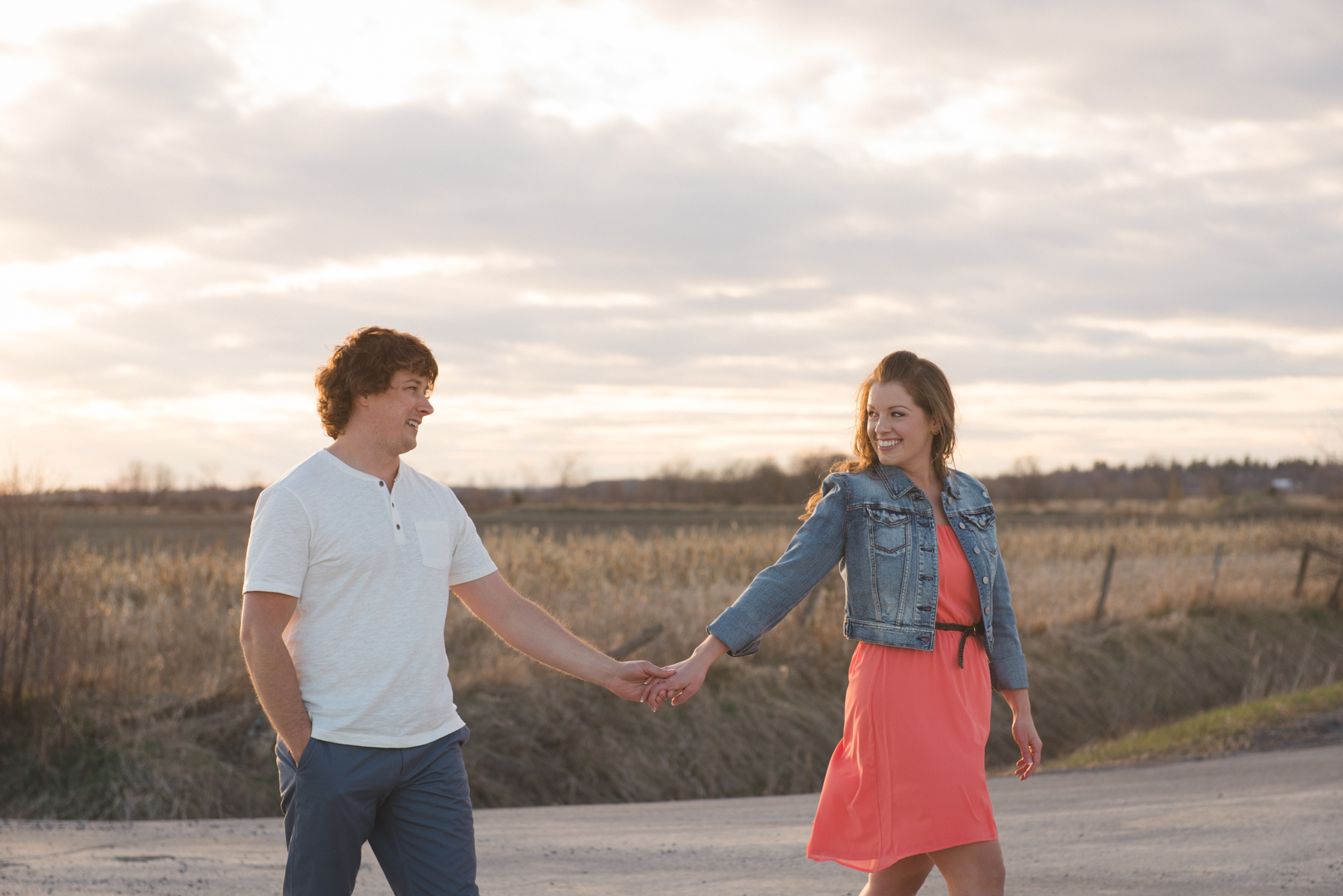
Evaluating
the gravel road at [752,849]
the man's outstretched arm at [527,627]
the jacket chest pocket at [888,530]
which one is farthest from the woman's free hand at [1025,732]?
the gravel road at [752,849]

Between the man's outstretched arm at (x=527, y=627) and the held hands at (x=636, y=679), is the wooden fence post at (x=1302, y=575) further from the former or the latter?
the man's outstretched arm at (x=527, y=627)

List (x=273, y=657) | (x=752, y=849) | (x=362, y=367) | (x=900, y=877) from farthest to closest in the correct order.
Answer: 1. (x=752, y=849)
2. (x=900, y=877)
3. (x=362, y=367)
4. (x=273, y=657)

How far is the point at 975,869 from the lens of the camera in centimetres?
329

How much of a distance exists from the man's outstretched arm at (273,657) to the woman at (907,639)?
115cm

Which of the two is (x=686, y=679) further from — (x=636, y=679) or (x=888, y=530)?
(x=888, y=530)

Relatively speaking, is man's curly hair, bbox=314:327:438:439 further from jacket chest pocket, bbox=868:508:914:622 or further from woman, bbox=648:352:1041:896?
jacket chest pocket, bbox=868:508:914:622

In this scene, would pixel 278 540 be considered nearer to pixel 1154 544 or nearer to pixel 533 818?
pixel 533 818

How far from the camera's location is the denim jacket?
11.3 feet

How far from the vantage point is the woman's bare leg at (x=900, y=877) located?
133 inches

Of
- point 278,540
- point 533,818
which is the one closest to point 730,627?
point 278,540

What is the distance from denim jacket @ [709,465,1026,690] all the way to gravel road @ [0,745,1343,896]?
2935mm

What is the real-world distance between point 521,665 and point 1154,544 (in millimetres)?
23841

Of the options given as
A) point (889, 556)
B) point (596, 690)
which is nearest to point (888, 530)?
point (889, 556)

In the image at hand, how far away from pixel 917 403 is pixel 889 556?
18.6 inches
